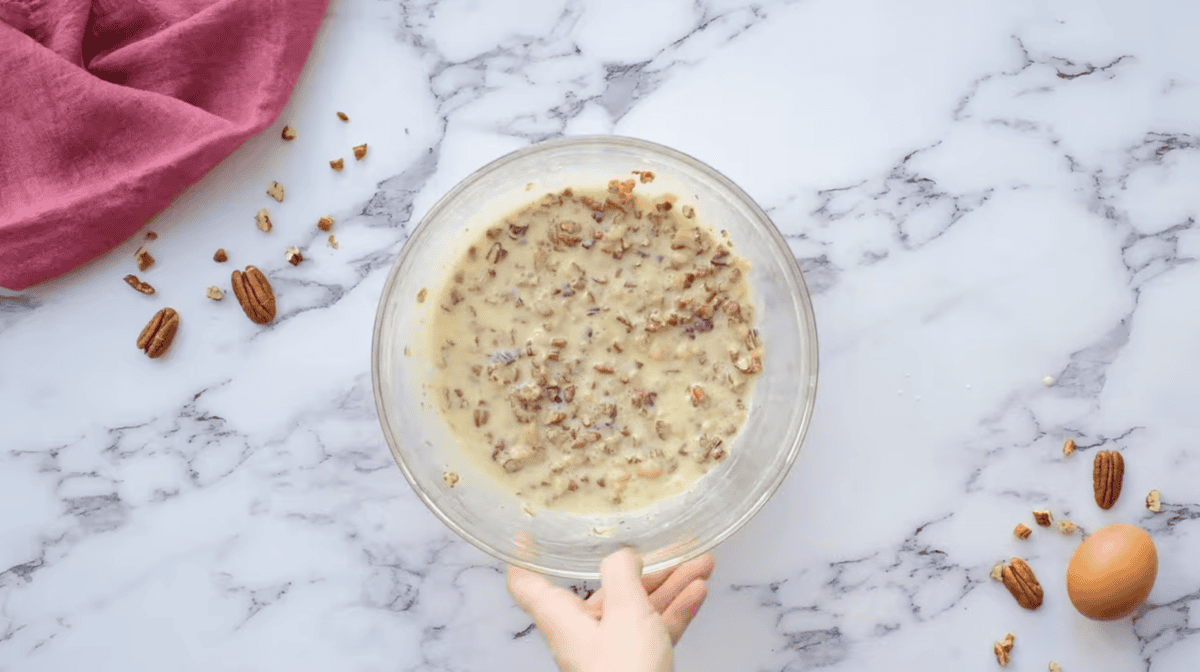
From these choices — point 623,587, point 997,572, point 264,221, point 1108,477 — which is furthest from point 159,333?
point 1108,477

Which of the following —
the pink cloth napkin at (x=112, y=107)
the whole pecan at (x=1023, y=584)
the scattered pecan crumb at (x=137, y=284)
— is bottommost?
the whole pecan at (x=1023, y=584)

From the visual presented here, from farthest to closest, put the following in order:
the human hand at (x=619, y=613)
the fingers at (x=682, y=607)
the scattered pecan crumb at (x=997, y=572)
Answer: the scattered pecan crumb at (x=997, y=572) < the fingers at (x=682, y=607) < the human hand at (x=619, y=613)

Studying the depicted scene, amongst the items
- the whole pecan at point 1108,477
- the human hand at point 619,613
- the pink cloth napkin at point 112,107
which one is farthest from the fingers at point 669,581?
the pink cloth napkin at point 112,107

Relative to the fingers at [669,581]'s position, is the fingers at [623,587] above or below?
above

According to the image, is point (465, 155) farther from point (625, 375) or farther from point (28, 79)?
point (28, 79)

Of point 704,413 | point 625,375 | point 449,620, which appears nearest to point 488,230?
point 625,375

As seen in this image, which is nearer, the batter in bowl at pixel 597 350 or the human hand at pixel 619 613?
the human hand at pixel 619 613

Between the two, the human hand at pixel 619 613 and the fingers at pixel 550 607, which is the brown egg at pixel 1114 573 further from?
the fingers at pixel 550 607
